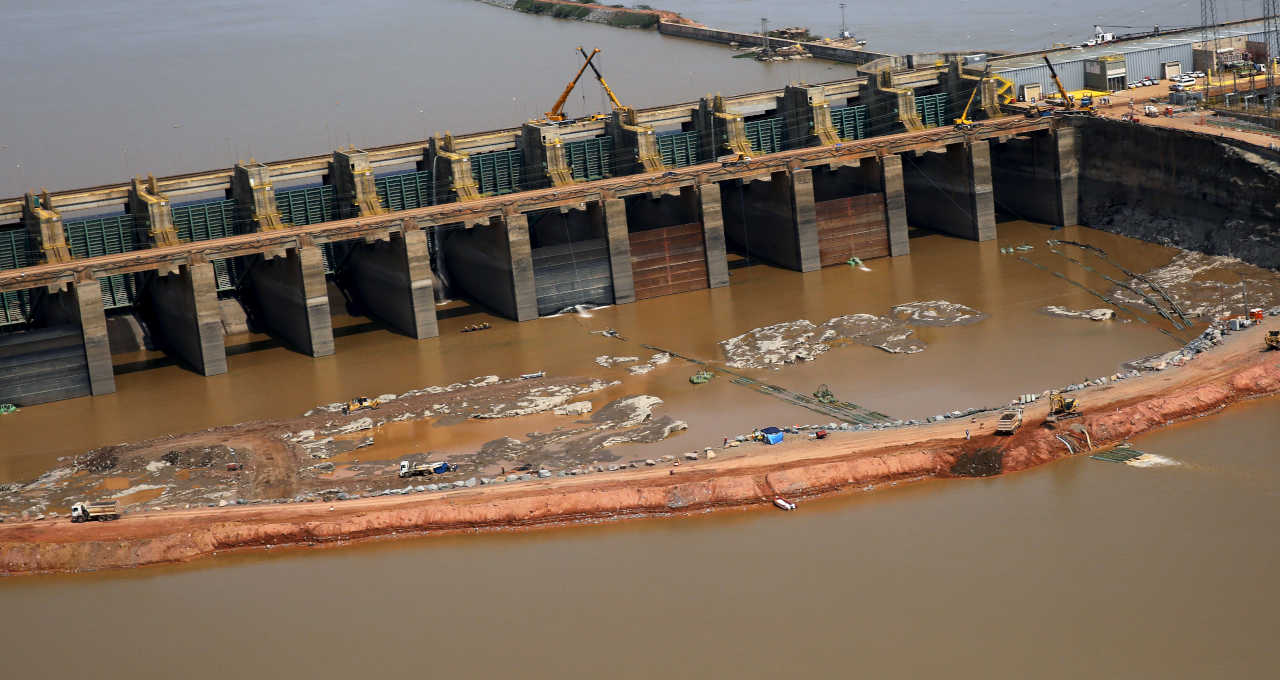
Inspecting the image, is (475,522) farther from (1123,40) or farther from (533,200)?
(1123,40)

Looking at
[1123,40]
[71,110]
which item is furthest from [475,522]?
[71,110]

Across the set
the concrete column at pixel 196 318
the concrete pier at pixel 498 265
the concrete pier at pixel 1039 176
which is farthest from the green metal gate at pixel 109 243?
the concrete pier at pixel 1039 176

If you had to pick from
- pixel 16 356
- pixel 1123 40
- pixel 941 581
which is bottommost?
pixel 941 581

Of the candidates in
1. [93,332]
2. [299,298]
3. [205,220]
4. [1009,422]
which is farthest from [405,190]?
[1009,422]

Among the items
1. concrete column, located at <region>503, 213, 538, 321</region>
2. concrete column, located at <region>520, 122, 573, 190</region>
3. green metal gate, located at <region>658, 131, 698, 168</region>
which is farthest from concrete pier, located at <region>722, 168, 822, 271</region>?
concrete column, located at <region>503, 213, 538, 321</region>

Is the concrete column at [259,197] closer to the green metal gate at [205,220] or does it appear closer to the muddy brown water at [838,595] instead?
the green metal gate at [205,220]

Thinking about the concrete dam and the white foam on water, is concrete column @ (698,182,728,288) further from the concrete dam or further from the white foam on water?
the white foam on water

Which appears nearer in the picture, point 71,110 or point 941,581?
point 941,581
